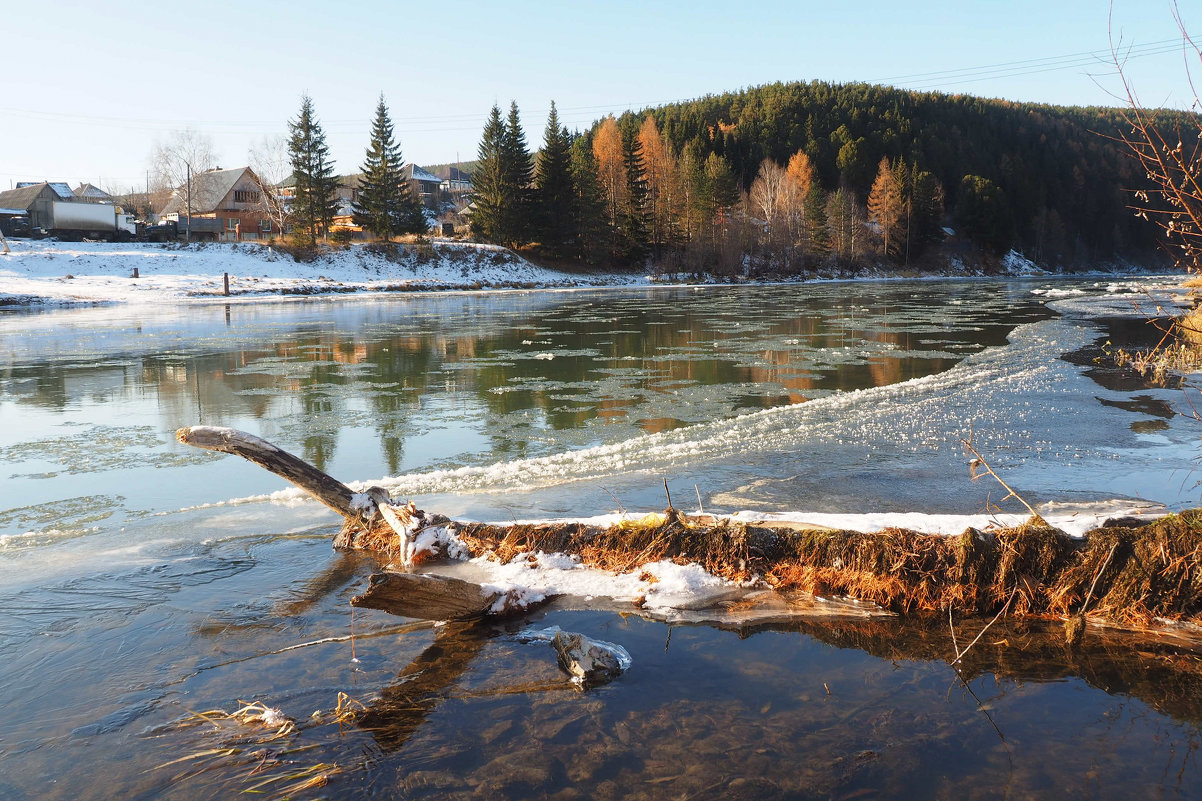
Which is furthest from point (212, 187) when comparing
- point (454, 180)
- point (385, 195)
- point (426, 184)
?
point (454, 180)

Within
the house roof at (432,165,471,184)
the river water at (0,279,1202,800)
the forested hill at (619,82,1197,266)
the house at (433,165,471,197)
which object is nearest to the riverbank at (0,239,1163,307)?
the river water at (0,279,1202,800)

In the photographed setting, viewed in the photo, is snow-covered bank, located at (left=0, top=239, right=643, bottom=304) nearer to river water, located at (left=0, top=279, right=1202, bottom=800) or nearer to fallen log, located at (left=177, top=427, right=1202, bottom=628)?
river water, located at (left=0, top=279, right=1202, bottom=800)

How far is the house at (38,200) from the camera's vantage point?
6059cm

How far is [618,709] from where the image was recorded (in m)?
3.92

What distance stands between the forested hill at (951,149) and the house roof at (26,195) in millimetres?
61365

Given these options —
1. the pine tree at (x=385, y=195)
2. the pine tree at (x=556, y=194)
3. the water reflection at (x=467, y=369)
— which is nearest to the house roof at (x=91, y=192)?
the pine tree at (x=385, y=195)

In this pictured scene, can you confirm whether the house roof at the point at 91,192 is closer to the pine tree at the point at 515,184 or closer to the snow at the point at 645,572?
the pine tree at the point at 515,184

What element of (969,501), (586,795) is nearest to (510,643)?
(586,795)

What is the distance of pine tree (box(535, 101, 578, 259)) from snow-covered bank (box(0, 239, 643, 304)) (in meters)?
4.15

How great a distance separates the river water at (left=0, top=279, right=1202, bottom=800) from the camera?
349 cm

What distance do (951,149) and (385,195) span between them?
311 ft

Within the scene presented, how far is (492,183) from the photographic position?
63500 millimetres

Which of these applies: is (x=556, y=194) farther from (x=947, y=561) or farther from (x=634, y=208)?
(x=947, y=561)

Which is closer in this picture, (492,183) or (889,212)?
(492,183)
